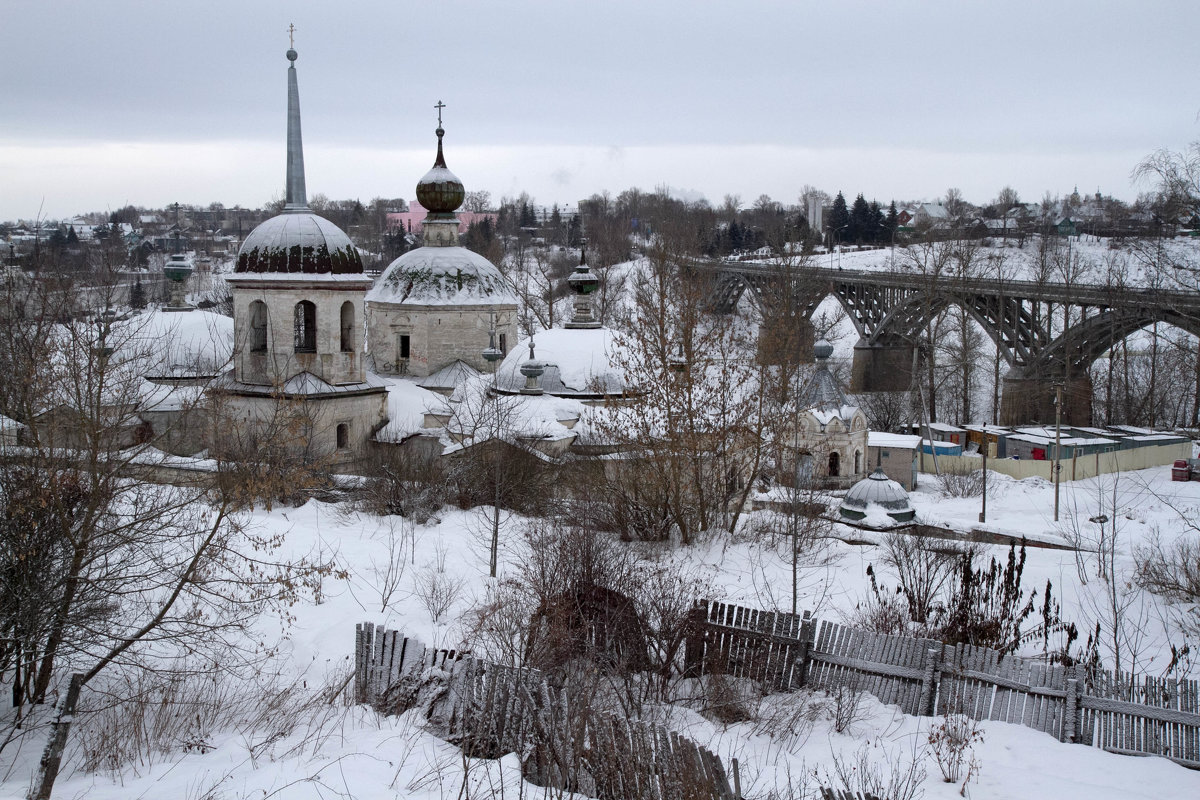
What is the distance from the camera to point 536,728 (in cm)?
687

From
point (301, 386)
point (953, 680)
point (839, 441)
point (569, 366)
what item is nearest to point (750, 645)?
point (953, 680)

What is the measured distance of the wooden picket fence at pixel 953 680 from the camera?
7.71m

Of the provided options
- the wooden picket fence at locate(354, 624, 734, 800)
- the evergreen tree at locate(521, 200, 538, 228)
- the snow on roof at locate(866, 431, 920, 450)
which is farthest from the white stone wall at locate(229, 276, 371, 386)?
the evergreen tree at locate(521, 200, 538, 228)

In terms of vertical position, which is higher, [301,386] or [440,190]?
[440,190]

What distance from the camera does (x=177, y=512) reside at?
8875 millimetres

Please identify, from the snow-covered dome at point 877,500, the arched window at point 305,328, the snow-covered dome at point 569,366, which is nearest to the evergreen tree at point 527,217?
the snow-covered dome at point 569,366

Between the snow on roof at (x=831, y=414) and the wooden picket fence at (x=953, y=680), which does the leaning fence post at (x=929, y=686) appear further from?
the snow on roof at (x=831, y=414)

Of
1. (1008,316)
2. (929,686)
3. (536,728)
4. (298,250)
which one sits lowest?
(929,686)

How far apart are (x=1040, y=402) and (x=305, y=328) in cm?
2619

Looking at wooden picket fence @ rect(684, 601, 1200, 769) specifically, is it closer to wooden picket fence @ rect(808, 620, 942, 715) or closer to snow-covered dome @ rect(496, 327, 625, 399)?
wooden picket fence @ rect(808, 620, 942, 715)

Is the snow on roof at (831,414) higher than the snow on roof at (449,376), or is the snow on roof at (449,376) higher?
the snow on roof at (449,376)

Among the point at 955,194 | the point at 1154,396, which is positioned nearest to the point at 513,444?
the point at 1154,396

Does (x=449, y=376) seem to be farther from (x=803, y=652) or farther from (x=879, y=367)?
(x=879, y=367)

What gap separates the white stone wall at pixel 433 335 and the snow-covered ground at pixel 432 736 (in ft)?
41.2
